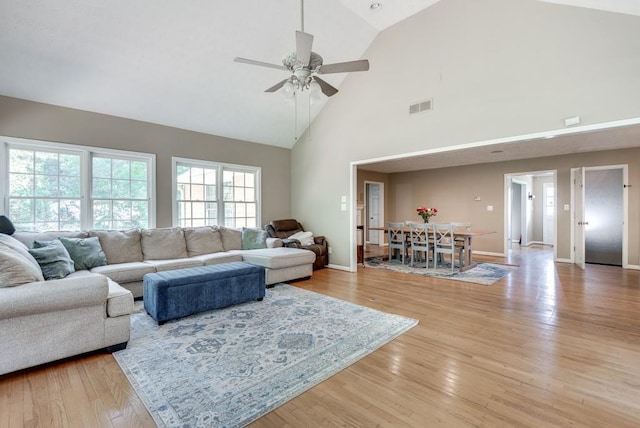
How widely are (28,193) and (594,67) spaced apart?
24.6 ft

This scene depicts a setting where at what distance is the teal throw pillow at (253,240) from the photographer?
18.6ft

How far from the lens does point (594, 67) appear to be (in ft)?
11.2

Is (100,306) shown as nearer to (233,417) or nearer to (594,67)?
(233,417)

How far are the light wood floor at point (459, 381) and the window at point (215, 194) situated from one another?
11.5 ft

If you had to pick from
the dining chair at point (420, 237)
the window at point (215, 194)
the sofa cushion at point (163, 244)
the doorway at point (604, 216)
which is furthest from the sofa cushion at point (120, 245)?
the doorway at point (604, 216)

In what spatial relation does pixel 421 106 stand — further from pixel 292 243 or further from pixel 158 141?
pixel 158 141

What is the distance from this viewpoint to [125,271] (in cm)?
383

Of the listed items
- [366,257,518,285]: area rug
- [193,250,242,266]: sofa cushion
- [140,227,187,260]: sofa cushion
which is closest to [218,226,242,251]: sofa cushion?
[193,250,242,266]: sofa cushion

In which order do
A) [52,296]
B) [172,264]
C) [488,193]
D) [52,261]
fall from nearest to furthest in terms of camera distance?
[52,296] < [52,261] < [172,264] < [488,193]

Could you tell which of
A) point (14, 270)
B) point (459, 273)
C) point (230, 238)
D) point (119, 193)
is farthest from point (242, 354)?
point (459, 273)

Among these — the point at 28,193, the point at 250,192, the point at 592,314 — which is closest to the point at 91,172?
the point at 28,193

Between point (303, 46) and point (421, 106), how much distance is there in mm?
2787

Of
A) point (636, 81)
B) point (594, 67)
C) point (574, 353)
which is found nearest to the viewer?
point (574, 353)

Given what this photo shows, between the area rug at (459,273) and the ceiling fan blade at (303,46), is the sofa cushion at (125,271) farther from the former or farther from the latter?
Answer: the area rug at (459,273)
